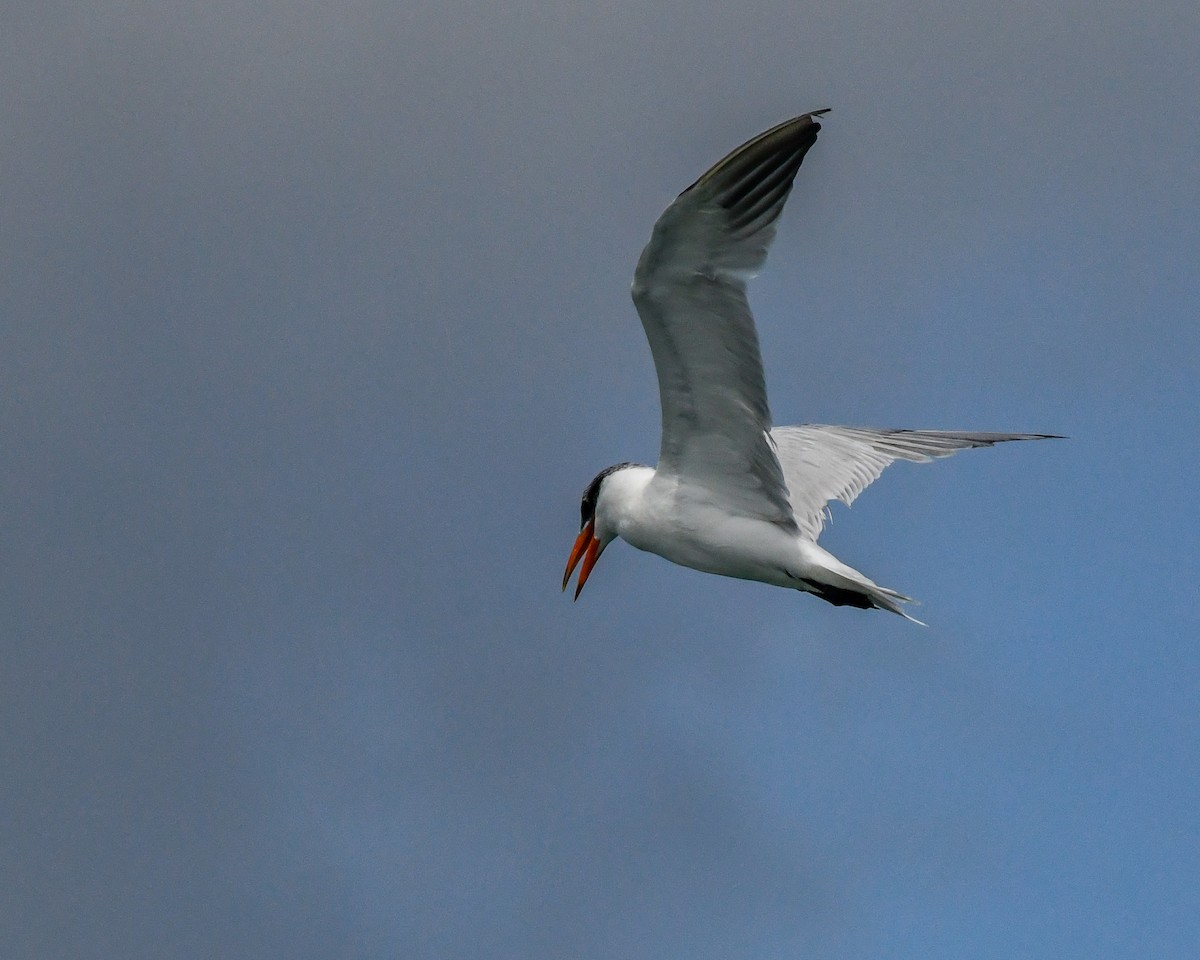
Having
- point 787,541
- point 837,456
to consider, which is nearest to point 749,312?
point 787,541

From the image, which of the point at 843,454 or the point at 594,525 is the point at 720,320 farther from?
the point at 843,454

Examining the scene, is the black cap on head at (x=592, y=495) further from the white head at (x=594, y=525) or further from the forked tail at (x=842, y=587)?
the forked tail at (x=842, y=587)

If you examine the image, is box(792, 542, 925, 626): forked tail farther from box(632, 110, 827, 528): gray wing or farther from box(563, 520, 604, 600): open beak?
box(563, 520, 604, 600): open beak

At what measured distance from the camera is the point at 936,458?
459 inches

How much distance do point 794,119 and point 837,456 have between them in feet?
15.4

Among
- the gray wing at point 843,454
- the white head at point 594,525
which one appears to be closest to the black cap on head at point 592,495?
the white head at point 594,525

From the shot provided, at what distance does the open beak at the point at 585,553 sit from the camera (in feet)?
34.1

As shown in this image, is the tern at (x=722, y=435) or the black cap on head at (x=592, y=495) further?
the black cap on head at (x=592, y=495)

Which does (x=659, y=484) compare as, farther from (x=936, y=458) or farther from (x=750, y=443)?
(x=936, y=458)

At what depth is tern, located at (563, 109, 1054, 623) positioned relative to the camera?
7660 mm

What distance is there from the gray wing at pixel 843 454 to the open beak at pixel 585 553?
152cm

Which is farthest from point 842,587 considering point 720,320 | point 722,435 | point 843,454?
point 843,454

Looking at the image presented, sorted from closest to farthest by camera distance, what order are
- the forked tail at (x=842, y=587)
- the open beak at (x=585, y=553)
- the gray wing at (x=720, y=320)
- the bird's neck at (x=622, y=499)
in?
1. the gray wing at (x=720, y=320)
2. the forked tail at (x=842, y=587)
3. the bird's neck at (x=622, y=499)
4. the open beak at (x=585, y=553)

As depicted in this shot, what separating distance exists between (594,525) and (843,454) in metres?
2.50
